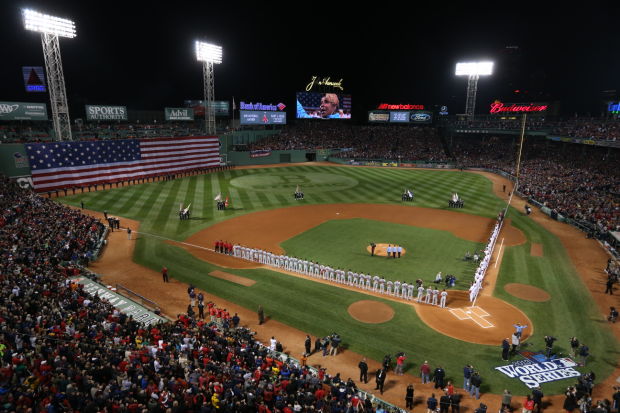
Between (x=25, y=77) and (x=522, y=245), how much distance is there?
208 ft

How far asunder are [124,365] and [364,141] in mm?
81691

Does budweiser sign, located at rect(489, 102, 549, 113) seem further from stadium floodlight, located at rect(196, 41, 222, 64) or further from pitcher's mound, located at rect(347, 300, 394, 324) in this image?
pitcher's mound, located at rect(347, 300, 394, 324)

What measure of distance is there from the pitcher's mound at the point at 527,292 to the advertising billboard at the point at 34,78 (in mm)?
60957

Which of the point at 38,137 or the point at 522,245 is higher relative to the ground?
the point at 38,137

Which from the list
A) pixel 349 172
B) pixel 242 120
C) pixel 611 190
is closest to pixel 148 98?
pixel 242 120

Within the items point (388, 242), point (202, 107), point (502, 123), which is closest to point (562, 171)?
point (502, 123)

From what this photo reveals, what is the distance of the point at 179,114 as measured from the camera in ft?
227

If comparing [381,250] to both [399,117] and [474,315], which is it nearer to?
[474,315]

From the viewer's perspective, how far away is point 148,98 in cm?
7600

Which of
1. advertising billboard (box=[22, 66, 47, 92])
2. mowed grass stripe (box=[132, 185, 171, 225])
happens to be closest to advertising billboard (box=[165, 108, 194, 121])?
advertising billboard (box=[22, 66, 47, 92])

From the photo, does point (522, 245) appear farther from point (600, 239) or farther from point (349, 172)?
point (349, 172)

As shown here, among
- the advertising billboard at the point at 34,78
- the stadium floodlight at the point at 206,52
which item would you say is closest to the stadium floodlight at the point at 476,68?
the stadium floodlight at the point at 206,52

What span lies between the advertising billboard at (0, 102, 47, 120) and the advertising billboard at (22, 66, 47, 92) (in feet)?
11.7

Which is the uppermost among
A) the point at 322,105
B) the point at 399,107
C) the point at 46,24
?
the point at 46,24
